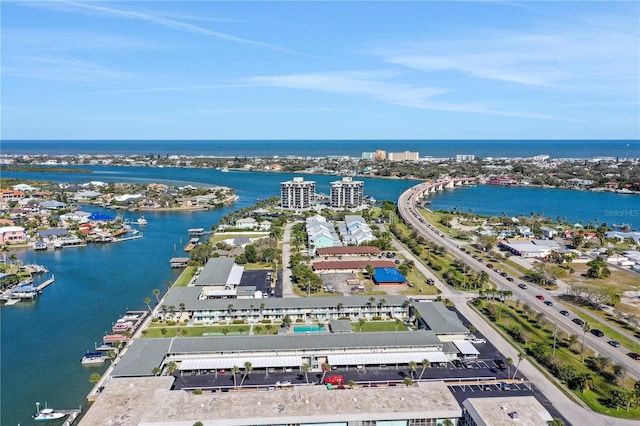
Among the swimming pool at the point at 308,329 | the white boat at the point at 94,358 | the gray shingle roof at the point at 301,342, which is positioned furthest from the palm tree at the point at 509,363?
the white boat at the point at 94,358

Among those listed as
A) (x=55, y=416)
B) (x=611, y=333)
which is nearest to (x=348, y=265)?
(x=611, y=333)

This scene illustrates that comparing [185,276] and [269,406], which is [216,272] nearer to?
[185,276]

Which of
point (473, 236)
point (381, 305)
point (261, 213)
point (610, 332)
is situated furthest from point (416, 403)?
point (261, 213)

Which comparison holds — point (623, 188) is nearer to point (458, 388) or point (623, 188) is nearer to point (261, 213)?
point (261, 213)

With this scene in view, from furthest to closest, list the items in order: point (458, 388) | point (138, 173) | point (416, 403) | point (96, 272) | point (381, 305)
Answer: point (138, 173), point (96, 272), point (381, 305), point (458, 388), point (416, 403)

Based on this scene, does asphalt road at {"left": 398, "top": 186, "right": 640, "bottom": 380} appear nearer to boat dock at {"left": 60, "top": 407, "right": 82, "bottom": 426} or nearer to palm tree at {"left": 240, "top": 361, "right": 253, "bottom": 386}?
palm tree at {"left": 240, "top": 361, "right": 253, "bottom": 386}

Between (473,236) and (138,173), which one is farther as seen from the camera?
(138,173)

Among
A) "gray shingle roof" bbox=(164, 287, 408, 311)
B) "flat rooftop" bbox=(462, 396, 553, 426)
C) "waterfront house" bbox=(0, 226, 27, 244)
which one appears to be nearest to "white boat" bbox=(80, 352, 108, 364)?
"gray shingle roof" bbox=(164, 287, 408, 311)

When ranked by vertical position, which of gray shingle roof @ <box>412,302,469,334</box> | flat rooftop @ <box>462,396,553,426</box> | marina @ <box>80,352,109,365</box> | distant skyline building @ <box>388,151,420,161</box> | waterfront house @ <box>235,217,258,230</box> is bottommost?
marina @ <box>80,352,109,365</box>
